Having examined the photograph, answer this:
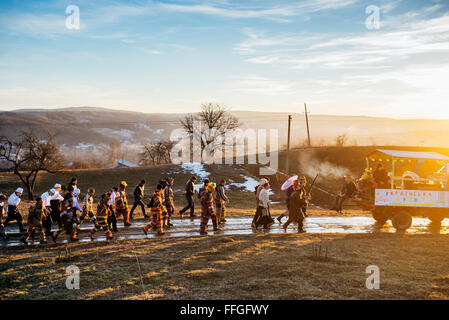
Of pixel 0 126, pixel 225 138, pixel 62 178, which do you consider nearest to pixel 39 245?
pixel 62 178

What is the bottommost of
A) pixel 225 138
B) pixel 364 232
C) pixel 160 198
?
pixel 364 232

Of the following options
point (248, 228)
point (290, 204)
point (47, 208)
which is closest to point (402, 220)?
point (290, 204)

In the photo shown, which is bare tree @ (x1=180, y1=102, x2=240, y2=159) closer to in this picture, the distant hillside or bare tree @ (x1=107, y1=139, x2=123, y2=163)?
the distant hillside

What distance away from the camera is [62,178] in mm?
38219

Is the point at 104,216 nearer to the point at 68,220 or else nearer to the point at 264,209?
the point at 68,220

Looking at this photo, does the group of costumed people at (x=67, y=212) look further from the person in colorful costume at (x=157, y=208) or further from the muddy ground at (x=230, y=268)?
the muddy ground at (x=230, y=268)

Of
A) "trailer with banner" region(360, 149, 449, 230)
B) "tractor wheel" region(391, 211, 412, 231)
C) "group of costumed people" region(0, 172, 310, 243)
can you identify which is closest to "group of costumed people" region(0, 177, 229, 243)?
"group of costumed people" region(0, 172, 310, 243)

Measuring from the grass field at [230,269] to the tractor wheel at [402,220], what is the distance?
7.45 ft

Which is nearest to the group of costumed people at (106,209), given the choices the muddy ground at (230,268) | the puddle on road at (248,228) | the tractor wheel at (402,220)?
the puddle on road at (248,228)

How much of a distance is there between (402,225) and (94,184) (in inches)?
1123

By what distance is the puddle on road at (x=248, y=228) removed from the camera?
48.2 feet

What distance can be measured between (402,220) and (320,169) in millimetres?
26971
